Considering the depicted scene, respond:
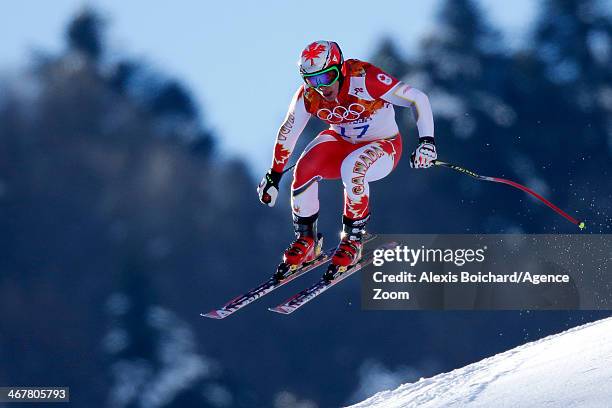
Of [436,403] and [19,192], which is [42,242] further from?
[436,403]

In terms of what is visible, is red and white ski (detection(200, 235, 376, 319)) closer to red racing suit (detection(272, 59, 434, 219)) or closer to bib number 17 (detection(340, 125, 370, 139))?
red racing suit (detection(272, 59, 434, 219))

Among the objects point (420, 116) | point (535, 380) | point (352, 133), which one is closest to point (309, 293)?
point (352, 133)

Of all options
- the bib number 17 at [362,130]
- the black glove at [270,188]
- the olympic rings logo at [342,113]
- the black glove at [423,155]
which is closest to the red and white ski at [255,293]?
the black glove at [270,188]

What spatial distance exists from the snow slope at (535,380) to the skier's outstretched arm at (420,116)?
5.26ft

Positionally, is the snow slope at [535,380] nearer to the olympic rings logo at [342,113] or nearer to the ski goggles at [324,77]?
the olympic rings logo at [342,113]

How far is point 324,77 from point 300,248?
1477 mm

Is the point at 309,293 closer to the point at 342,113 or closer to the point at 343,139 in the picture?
the point at 343,139

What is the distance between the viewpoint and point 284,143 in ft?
35.5

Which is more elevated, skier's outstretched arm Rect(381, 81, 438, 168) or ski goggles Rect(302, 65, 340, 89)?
ski goggles Rect(302, 65, 340, 89)

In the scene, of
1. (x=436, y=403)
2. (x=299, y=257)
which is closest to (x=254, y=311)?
(x=299, y=257)

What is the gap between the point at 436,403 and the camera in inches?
363

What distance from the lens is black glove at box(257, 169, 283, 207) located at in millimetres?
10781

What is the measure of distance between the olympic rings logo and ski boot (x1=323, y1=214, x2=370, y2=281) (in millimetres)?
830

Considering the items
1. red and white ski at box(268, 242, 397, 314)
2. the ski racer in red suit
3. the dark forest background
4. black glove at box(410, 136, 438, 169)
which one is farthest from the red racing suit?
the dark forest background
